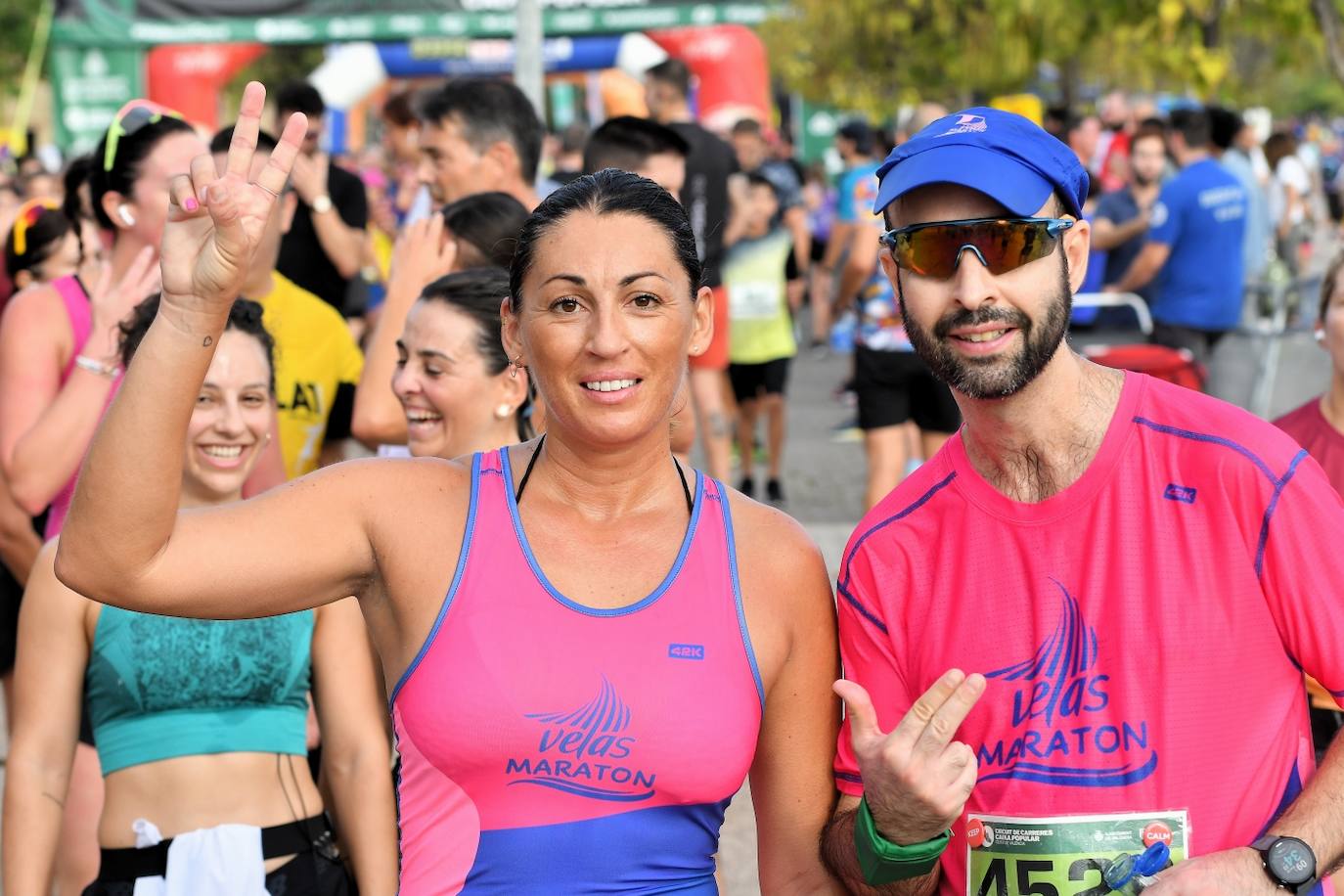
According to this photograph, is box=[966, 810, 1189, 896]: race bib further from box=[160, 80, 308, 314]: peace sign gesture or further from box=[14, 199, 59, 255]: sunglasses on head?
box=[14, 199, 59, 255]: sunglasses on head

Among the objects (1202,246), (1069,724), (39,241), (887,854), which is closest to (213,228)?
(887,854)

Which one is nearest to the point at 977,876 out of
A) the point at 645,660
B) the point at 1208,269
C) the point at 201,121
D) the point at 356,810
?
the point at 645,660

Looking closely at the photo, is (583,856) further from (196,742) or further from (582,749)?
(196,742)

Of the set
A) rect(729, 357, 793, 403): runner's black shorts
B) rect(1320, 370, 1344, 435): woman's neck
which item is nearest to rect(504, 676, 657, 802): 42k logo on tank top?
rect(1320, 370, 1344, 435): woman's neck

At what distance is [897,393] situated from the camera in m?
8.30

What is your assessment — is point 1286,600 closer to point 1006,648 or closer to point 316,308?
point 1006,648


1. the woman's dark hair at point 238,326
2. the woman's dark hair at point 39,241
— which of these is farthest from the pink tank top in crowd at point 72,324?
the woman's dark hair at point 39,241

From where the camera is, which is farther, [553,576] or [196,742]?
[196,742]

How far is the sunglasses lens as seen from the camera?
8.38 ft

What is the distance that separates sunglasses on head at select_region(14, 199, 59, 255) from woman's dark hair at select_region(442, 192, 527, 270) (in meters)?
2.36

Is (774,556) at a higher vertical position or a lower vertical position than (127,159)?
lower

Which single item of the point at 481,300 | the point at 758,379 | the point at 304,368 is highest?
the point at 481,300

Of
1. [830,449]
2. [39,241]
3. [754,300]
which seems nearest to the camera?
[39,241]

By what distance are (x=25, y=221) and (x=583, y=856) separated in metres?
4.94
